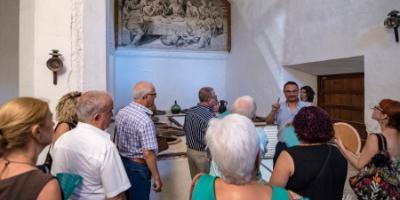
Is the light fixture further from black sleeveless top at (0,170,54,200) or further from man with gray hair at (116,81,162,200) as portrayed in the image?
black sleeveless top at (0,170,54,200)

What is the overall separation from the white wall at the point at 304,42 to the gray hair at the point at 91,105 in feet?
9.76

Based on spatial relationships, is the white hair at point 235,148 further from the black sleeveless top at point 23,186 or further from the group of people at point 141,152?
the black sleeveless top at point 23,186

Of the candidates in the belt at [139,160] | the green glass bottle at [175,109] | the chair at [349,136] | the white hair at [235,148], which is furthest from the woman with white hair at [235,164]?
the green glass bottle at [175,109]

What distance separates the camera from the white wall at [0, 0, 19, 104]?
5.17 metres

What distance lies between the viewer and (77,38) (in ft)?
9.50

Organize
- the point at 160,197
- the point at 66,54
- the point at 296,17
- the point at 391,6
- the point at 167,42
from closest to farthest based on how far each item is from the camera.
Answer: the point at 66,54, the point at 391,6, the point at 160,197, the point at 296,17, the point at 167,42

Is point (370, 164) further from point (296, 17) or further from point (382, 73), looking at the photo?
point (296, 17)

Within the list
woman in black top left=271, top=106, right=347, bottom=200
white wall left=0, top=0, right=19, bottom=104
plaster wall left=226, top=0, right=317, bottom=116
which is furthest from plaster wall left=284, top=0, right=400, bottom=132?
white wall left=0, top=0, right=19, bottom=104

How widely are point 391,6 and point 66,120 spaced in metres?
3.33

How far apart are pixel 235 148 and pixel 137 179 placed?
1.44 m

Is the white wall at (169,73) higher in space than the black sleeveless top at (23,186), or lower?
higher

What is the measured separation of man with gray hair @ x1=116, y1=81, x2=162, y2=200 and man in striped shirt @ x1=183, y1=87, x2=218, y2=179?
0.77 m

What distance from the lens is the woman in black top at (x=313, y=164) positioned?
1483 mm

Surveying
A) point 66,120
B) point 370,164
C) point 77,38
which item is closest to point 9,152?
point 66,120
